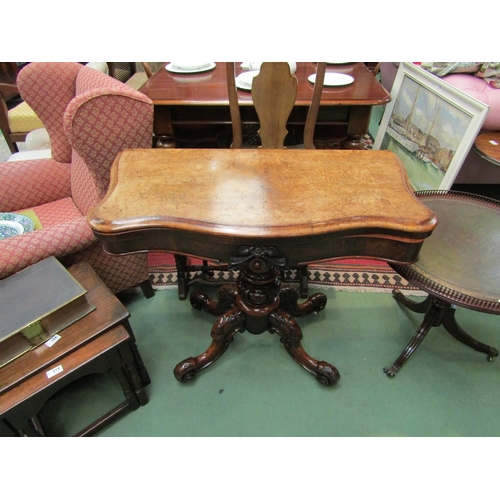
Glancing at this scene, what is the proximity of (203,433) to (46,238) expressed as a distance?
35.2 inches

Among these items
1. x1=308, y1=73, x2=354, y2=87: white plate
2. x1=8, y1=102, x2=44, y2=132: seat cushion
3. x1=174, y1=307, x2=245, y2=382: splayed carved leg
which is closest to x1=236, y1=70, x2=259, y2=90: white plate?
x1=308, y1=73, x2=354, y2=87: white plate

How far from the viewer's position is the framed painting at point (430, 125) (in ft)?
4.62

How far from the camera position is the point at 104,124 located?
1092 millimetres

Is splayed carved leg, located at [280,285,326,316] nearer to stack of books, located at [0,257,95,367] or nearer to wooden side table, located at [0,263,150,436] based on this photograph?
wooden side table, located at [0,263,150,436]

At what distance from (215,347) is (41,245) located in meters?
0.74

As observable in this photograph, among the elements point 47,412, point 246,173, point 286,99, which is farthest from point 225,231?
point 47,412

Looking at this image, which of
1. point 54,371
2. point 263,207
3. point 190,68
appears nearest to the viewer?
point 263,207

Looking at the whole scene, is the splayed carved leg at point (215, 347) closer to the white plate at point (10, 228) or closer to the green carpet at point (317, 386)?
the green carpet at point (317, 386)

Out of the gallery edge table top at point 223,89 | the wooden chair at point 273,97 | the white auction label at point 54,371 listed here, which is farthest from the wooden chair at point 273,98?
Answer: the white auction label at point 54,371

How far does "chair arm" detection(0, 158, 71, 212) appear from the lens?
1.49 meters

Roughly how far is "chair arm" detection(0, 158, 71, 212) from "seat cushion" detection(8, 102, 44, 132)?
0.90m

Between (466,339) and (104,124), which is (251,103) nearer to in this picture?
(104,124)

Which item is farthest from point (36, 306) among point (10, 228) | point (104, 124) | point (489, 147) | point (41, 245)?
point (489, 147)

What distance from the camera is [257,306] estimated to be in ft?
4.00
